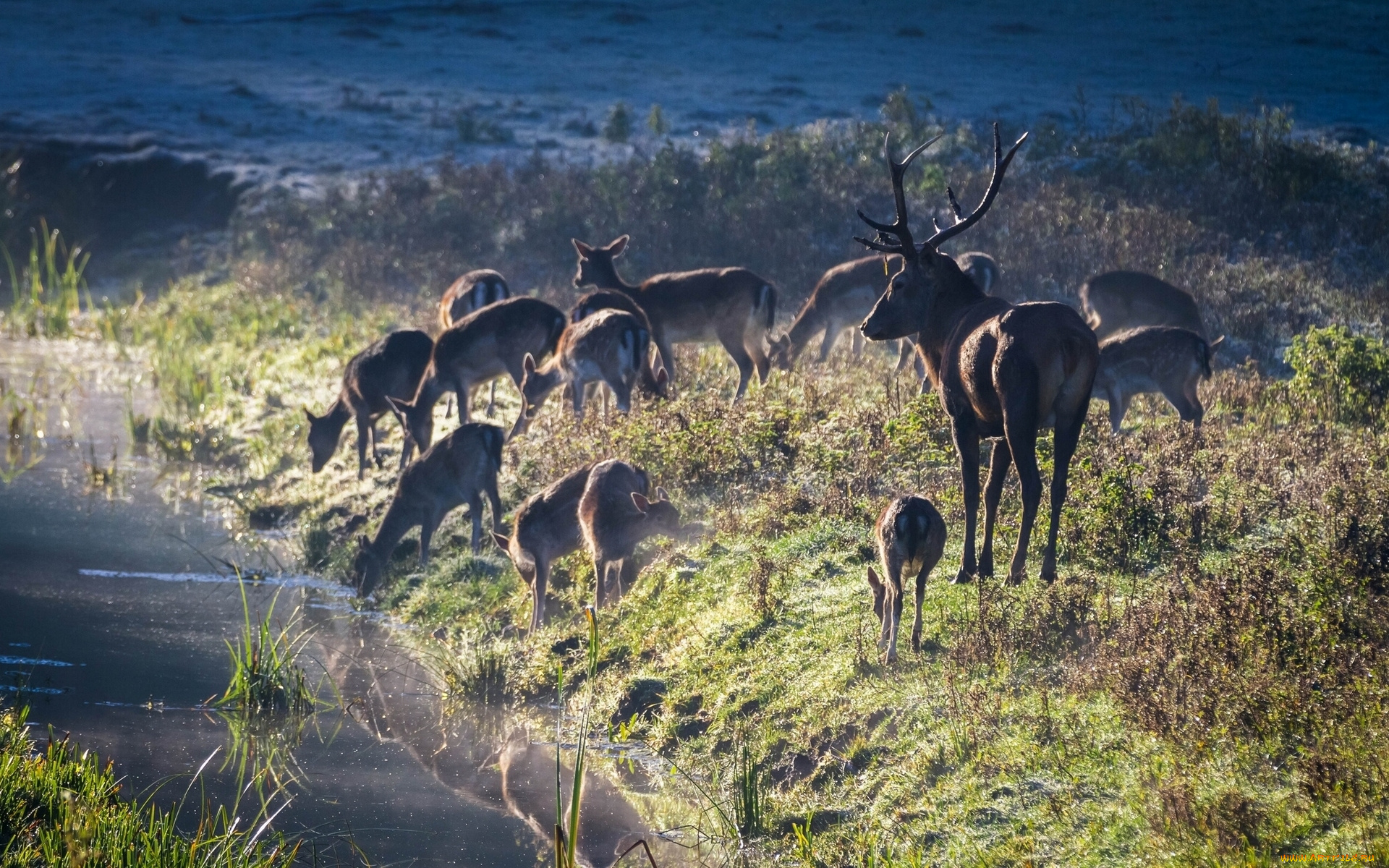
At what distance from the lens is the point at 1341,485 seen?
9.58 m

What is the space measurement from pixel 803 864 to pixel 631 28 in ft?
122

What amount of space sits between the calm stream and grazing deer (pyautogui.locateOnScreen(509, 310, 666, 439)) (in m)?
2.99

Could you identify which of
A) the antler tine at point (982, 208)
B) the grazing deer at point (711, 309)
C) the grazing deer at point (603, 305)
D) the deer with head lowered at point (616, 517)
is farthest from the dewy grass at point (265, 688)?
the grazing deer at point (711, 309)

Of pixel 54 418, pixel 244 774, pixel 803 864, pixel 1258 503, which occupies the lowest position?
pixel 54 418

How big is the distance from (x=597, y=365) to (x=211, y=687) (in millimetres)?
5661

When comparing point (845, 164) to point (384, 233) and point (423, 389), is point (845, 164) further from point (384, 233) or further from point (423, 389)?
point (423, 389)

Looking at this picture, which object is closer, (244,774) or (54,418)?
(244,774)

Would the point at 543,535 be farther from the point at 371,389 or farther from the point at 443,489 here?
the point at 371,389

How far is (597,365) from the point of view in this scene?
1425 cm

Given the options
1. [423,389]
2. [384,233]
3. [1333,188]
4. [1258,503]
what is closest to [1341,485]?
[1258,503]

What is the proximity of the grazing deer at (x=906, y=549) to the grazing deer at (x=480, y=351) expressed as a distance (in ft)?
24.3

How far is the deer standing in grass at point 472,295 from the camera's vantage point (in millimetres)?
17375

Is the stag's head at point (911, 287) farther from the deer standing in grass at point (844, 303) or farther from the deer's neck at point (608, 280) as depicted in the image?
the deer's neck at point (608, 280)

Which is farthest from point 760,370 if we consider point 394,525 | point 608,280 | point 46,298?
point 46,298
